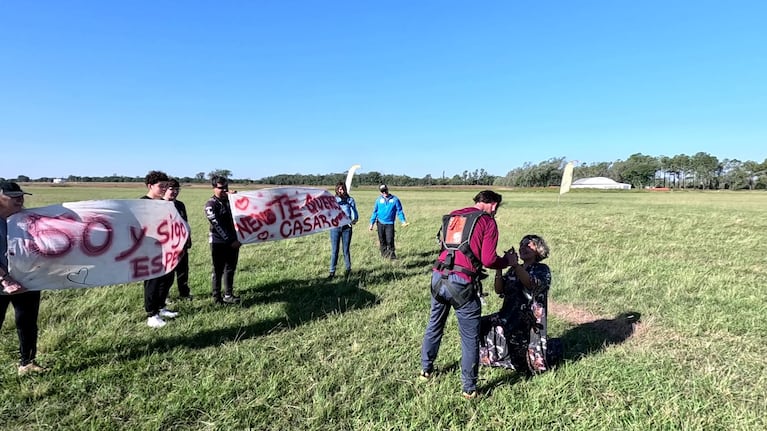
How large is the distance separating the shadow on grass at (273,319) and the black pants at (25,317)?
474 millimetres

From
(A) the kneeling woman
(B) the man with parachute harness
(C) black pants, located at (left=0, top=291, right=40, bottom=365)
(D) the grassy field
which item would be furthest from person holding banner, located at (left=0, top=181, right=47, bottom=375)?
(A) the kneeling woman

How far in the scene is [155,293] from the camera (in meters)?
5.59

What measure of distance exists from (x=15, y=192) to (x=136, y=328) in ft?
8.35

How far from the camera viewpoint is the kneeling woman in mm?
3953

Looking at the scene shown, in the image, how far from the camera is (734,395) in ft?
12.6

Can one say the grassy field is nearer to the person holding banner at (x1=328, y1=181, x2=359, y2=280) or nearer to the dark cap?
the person holding banner at (x1=328, y1=181, x2=359, y2=280)

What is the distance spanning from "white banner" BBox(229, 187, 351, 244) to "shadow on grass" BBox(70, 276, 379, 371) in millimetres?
1175

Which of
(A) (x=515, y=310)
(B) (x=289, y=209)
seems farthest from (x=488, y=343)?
(B) (x=289, y=209)

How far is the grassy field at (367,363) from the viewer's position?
351 centimetres

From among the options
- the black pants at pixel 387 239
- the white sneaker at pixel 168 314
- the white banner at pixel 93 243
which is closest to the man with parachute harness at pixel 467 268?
the white banner at pixel 93 243

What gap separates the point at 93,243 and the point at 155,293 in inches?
57.7

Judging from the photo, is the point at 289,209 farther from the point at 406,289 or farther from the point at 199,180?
the point at 199,180

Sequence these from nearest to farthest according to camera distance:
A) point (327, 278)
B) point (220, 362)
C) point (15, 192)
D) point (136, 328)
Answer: point (15, 192) → point (220, 362) → point (136, 328) → point (327, 278)

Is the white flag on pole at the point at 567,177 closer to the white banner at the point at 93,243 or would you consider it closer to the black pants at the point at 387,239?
the black pants at the point at 387,239
